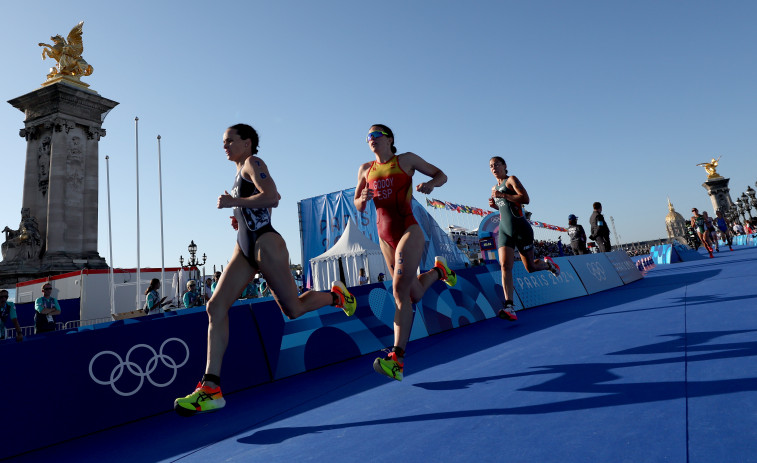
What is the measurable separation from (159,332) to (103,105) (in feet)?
98.5

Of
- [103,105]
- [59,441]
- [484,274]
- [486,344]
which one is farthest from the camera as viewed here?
[103,105]

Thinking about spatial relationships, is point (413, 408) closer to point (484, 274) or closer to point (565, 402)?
point (565, 402)

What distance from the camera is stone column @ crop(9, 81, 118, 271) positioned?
2417cm

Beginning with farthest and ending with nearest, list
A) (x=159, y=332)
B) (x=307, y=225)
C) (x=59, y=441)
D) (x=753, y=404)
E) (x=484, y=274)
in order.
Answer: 1. (x=307, y=225)
2. (x=484, y=274)
3. (x=159, y=332)
4. (x=59, y=441)
5. (x=753, y=404)

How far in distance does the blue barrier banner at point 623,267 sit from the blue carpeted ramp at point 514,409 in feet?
23.4

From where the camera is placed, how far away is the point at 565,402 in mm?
2092

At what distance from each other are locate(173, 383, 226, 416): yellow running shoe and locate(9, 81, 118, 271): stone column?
26.5 metres

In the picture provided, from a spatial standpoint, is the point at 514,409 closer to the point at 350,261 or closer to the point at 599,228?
the point at 599,228

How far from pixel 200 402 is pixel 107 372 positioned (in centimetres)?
110

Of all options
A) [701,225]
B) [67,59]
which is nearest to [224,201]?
[701,225]

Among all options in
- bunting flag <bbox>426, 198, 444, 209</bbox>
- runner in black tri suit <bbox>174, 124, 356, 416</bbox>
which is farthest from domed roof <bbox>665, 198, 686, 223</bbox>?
runner in black tri suit <bbox>174, 124, 356, 416</bbox>

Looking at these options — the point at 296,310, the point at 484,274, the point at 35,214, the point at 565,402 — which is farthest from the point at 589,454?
the point at 35,214

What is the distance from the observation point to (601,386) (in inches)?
88.8

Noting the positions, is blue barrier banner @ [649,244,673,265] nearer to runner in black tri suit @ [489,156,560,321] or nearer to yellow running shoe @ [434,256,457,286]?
runner in black tri suit @ [489,156,560,321]
